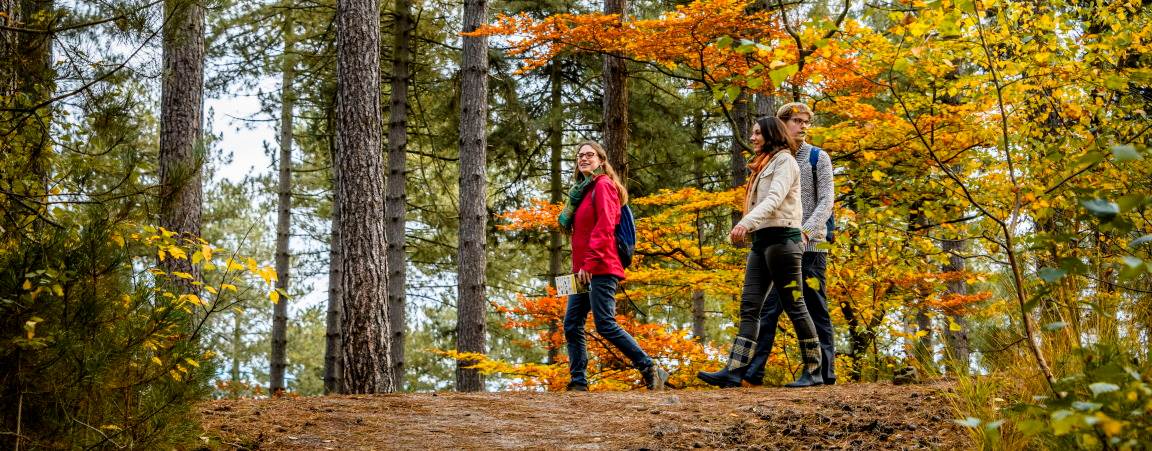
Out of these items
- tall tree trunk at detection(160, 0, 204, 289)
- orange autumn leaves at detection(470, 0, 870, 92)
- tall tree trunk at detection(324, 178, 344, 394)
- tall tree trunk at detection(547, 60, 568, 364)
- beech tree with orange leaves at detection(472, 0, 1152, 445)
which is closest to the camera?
beech tree with orange leaves at detection(472, 0, 1152, 445)

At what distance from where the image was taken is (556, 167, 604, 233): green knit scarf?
5477 mm

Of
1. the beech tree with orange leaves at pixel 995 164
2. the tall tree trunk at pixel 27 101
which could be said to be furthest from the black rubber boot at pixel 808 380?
the tall tree trunk at pixel 27 101

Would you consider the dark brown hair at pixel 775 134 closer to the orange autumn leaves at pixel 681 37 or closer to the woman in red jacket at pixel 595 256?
the woman in red jacket at pixel 595 256

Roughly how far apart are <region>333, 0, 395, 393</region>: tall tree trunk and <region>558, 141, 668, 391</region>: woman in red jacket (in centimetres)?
192

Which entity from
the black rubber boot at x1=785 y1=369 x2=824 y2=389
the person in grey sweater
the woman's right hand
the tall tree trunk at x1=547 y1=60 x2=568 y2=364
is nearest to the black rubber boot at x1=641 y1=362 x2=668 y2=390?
the person in grey sweater

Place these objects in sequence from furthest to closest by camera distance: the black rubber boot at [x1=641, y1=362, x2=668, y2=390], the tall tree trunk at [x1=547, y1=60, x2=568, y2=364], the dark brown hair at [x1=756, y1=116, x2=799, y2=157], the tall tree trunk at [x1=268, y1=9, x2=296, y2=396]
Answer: the tall tree trunk at [x1=268, y1=9, x2=296, y2=396]
the tall tree trunk at [x1=547, y1=60, x2=568, y2=364]
the black rubber boot at [x1=641, y1=362, x2=668, y2=390]
the dark brown hair at [x1=756, y1=116, x2=799, y2=157]

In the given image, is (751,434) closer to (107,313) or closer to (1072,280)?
(1072,280)

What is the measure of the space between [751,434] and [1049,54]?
8.97 feet

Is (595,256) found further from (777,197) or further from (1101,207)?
(1101,207)

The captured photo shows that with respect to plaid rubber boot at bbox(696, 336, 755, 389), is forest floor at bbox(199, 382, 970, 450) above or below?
below

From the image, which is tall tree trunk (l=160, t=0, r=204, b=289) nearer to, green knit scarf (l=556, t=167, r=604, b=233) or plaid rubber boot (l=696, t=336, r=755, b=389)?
green knit scarf (l=556, t=167, r=604, b=233)

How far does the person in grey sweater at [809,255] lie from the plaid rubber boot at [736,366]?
0.09m

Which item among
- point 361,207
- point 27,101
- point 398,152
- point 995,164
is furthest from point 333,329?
point 995,164

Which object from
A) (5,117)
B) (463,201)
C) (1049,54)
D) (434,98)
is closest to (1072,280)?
(1049,54)
